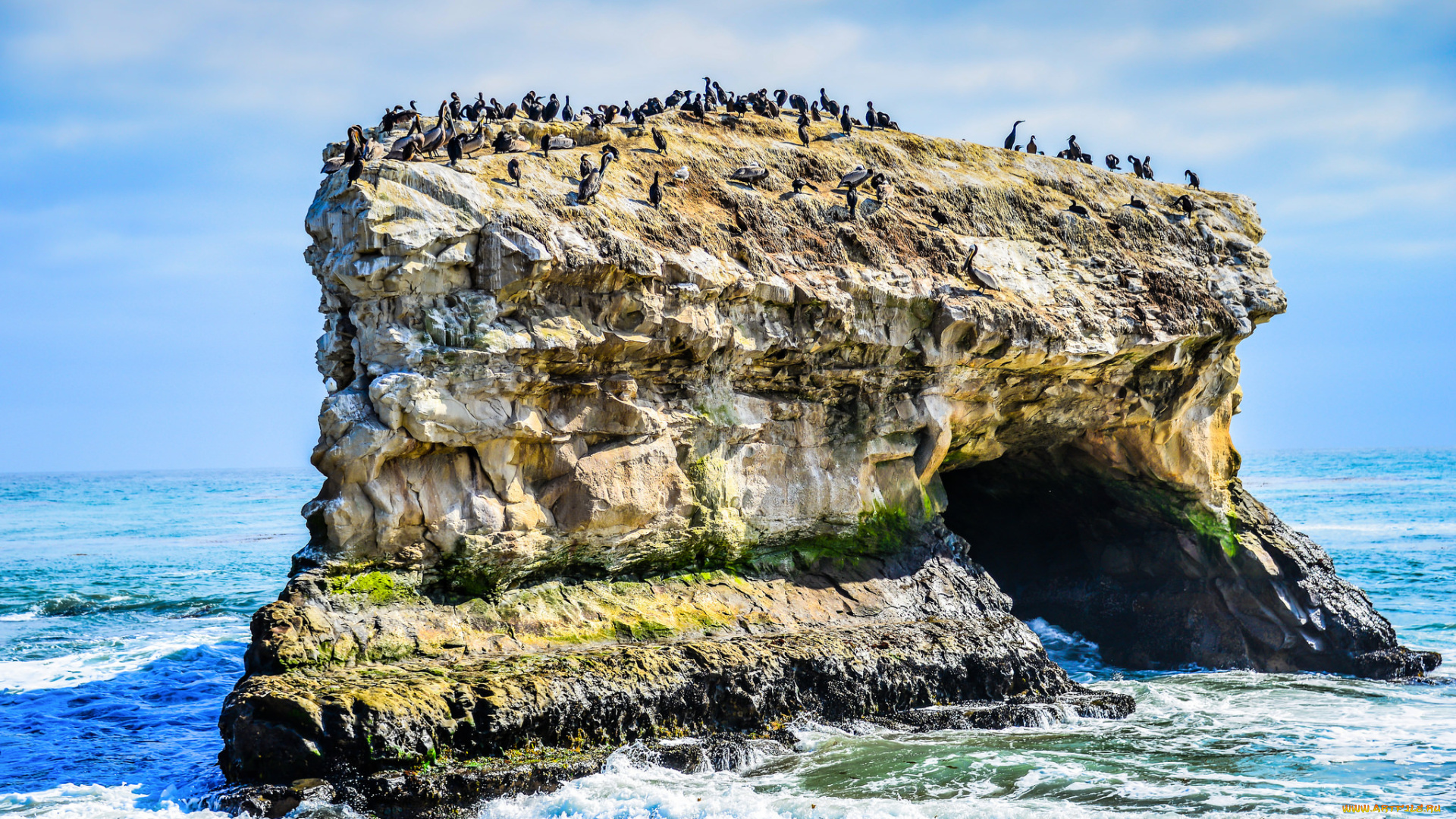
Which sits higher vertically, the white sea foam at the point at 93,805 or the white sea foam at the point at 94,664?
the white sea foam at the point at 94,664

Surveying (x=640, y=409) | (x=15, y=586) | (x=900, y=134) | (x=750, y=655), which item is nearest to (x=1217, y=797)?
(x=750, y=655)

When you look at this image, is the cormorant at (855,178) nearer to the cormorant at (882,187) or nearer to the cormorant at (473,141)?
the cormorant at (882,187)

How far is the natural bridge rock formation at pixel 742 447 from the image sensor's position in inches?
497

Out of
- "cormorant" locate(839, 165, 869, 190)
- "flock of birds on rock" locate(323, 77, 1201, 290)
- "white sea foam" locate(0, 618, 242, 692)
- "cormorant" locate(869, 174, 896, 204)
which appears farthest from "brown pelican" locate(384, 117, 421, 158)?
"white sea foam" locate(0, 618, 242, 692)

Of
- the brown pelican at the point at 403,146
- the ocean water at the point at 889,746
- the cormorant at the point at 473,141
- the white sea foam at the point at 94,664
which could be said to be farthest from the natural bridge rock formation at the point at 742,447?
the white sea foam at the point at 94,664

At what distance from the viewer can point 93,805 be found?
11.5 meters

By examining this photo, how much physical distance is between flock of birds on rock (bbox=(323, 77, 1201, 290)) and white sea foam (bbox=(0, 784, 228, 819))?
727 cm

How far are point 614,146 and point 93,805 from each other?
11047 mm

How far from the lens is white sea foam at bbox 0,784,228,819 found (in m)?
11.0

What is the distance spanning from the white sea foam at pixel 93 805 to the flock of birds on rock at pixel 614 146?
7.27 metres

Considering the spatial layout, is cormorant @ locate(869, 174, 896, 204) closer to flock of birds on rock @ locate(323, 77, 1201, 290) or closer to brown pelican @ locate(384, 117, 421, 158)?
flock of birds on rock @ locate(323, 77, 1201, 290)

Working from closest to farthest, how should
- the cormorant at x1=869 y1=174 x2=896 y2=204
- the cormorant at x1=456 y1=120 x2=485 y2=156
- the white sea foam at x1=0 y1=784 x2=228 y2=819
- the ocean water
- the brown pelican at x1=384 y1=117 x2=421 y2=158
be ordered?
the white sea foam at x1=0 y1=784 x2=228 y2=819
the ocean water
the brown pelican at x1=384 y1=117 x2=421 y2=158
the cormorant at x1=456 y1=120 x2=485 y2=156
the cormorant at x1=869 y1=174 x2=896 y2=204

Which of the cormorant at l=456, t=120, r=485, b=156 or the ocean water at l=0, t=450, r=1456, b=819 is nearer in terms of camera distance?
the ocean water at l=0, t=450, r=1456, b=819

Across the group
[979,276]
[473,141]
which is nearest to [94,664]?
[473,141]
